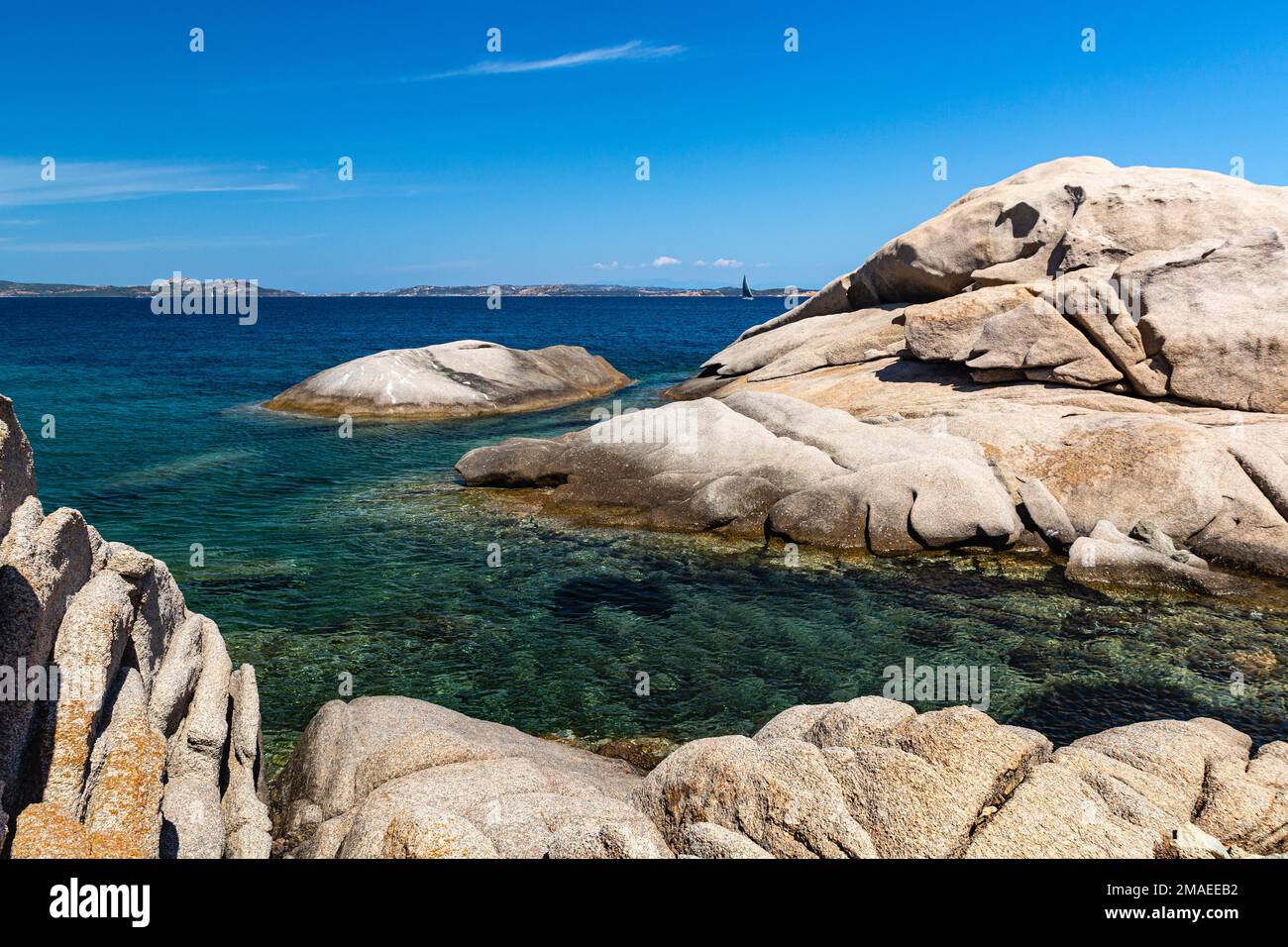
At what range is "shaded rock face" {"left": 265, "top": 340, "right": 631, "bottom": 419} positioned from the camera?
43.4 metres

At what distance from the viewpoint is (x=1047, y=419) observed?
24.1 meters

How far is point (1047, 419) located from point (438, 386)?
2914 cm

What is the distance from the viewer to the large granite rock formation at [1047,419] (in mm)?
21250

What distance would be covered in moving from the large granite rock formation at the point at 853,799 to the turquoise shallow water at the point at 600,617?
3.77m

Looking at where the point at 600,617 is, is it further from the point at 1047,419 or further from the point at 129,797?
the point at 1047,419

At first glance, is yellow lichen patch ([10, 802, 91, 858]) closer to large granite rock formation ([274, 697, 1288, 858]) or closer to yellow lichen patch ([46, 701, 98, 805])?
yellow lichen patch ([46, 701, 98, 805])

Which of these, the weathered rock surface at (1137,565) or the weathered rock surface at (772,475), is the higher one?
the weathered rock surface at (772,475)

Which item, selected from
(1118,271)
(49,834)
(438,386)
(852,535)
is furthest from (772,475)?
(438,386)

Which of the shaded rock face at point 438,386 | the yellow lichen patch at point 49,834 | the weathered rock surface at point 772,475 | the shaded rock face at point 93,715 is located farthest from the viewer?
the shaded rock face at point 438,386

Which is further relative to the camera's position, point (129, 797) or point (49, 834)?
point (129, 797)

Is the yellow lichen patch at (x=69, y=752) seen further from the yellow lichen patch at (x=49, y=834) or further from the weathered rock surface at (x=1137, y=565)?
the weathered rock surface at (x=1137, y=565)

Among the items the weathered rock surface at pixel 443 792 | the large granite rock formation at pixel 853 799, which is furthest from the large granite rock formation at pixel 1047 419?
the weathered rock surface at pixel 443 792
